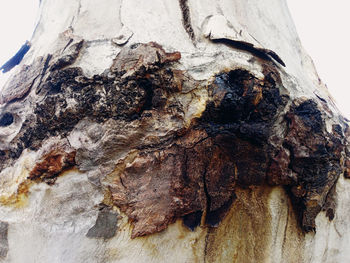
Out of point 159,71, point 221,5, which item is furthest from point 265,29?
point 159,71

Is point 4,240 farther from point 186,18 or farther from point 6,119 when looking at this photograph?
point 186,18

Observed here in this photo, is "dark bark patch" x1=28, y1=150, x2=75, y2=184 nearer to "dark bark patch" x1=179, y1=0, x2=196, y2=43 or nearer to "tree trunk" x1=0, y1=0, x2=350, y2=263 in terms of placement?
"tree trunk" x1=0, y1=0, x2=350, y2=263

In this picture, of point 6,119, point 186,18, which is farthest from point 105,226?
point 186,18

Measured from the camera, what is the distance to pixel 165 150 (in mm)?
557

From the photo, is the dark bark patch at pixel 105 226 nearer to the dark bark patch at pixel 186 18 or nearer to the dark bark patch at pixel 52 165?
the dark bark patch at pixel 52 165

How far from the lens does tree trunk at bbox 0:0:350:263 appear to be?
55 cm

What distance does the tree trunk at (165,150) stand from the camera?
1.82ft

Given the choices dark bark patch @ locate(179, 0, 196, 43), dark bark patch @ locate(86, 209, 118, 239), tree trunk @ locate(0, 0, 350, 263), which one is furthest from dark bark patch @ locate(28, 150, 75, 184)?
dark bark patch @ locate(179, 0, 196, 43)

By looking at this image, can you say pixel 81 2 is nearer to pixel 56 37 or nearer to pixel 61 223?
pixel 56 37

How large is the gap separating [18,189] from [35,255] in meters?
0.15

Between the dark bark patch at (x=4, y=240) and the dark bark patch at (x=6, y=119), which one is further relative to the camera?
the dark bark patch at (x=6, y=119)

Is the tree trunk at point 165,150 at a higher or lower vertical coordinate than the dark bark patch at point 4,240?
higher

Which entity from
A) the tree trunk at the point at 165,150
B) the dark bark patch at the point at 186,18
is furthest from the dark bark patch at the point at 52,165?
the dark bark patch at the point at 186,18

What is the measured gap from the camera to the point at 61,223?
55 centimetres
